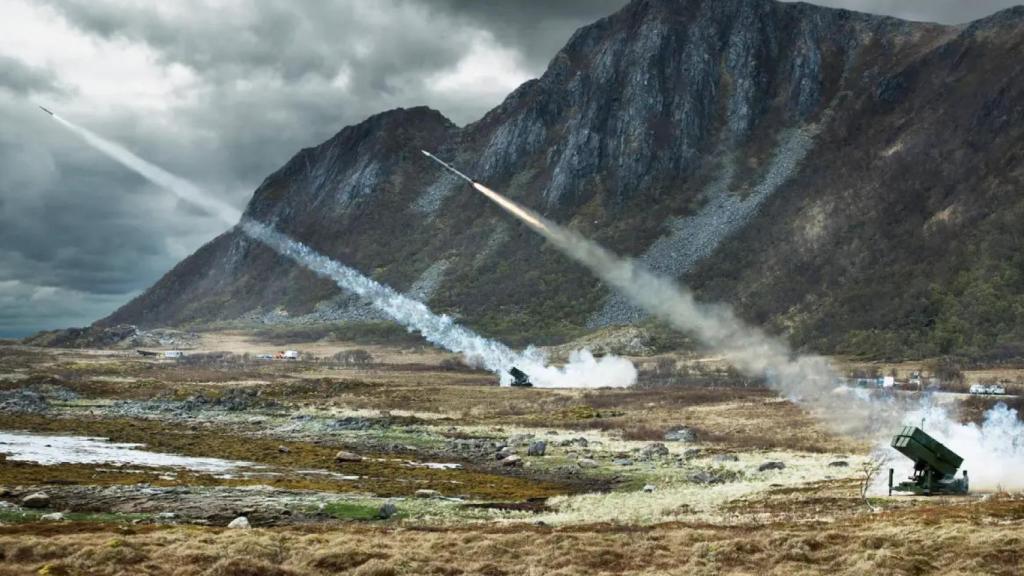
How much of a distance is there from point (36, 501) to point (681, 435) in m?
41.5

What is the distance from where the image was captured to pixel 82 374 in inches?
4783

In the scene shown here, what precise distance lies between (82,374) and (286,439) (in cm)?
6969

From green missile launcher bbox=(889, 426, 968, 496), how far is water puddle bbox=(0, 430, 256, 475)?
104 ft

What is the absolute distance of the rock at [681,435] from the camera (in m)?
62.3

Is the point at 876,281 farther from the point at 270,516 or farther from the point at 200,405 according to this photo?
the point at 270,516

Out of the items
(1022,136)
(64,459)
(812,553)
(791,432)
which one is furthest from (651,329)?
(812,553)

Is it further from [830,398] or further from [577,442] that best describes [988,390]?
[577,442]

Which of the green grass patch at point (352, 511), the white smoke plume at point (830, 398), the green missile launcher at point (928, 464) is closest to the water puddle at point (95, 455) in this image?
the green grass patch at point (352, 511)

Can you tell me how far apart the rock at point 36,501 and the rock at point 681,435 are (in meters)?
39.9

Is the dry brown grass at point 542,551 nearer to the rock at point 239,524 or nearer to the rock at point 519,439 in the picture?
the rock at point 239,524

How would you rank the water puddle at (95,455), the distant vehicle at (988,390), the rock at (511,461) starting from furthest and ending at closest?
the distant vehicle at (988,390) < the rock at (511,461) < the water puddle at (95,455)

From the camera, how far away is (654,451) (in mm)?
55688

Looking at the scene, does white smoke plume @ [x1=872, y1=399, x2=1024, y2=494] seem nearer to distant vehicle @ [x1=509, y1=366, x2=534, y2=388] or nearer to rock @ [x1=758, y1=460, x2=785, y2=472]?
rock @ [x1=758, y1=460, x2=785, y2=472]

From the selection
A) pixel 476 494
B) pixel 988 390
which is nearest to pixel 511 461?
pixel 476 494
